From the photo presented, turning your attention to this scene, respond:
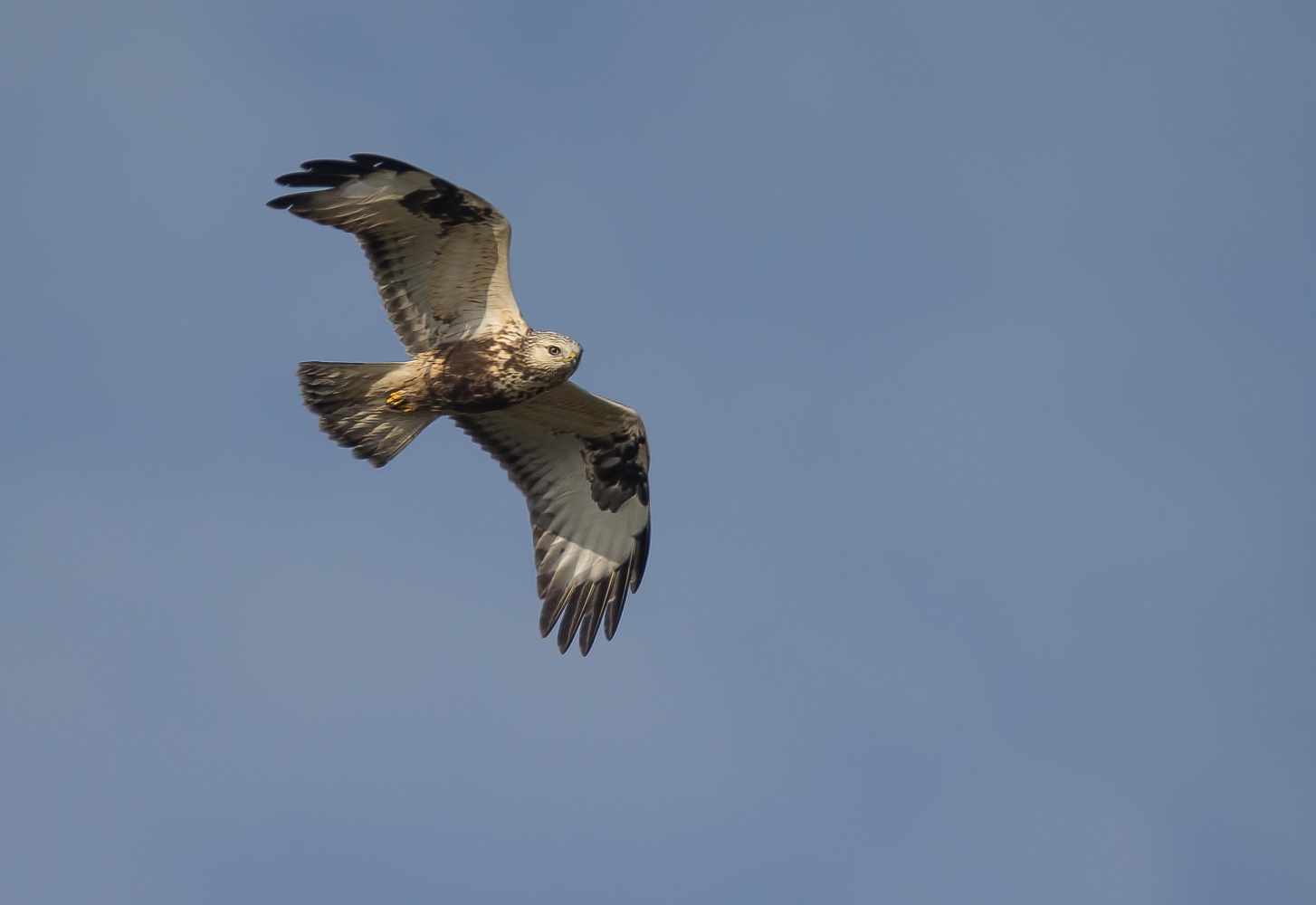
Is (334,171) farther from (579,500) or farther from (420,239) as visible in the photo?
(579,500)

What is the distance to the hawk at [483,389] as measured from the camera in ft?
44.8

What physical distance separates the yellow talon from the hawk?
0.01 meters

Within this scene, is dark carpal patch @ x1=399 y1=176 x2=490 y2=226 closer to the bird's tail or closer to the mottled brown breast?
the mottled brown breast

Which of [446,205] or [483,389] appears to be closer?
[446,205]

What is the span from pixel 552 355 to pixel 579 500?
2161mm

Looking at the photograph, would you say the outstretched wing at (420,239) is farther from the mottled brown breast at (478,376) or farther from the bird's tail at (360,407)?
the bird's tail at (360,407)

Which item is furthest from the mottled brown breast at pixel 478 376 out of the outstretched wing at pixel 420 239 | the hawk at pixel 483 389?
the outstretched wing at pixel 420 239

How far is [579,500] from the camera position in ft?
51.0

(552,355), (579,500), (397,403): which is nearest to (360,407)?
(397,403)

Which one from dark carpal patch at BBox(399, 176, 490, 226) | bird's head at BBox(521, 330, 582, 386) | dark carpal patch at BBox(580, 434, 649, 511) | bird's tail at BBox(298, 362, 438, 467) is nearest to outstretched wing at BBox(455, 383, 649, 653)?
dark carpal patch at BBox(580, 434, 649, 511)

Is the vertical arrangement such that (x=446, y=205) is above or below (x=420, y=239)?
above

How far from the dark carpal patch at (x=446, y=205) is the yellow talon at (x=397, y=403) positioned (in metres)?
1.57

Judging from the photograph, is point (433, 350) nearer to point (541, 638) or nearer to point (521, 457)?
point (521, 457)

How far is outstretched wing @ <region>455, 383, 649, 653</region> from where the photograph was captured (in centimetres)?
1514
